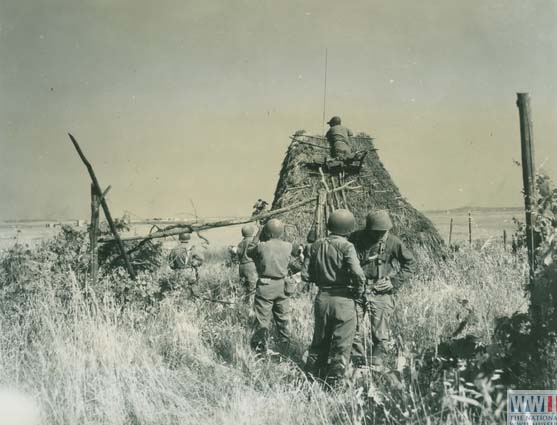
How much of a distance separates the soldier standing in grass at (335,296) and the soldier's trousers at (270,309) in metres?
1.41

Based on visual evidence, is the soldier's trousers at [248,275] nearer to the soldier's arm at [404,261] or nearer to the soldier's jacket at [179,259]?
the soldier's jacket at [179,259]

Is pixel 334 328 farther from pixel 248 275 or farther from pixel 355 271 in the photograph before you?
pixel 248 275

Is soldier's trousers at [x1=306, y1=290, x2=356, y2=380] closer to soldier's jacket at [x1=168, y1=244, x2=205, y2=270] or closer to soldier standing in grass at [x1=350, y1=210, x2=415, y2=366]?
soldier standing in grass at [x1=350, y1=210, x2=415, y2=366]

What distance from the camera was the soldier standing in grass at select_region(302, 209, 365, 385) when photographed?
4699mm

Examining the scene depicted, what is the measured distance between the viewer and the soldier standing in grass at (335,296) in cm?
470

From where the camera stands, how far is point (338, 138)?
11.9 m

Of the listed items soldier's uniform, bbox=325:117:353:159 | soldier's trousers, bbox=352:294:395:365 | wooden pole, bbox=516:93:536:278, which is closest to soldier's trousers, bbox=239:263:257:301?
soldier's trousers, bbox=352:294:395:365

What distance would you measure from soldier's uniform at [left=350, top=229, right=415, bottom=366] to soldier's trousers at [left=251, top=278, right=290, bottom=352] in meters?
1.12

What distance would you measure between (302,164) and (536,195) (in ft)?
27.8

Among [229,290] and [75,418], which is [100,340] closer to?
[75,418]

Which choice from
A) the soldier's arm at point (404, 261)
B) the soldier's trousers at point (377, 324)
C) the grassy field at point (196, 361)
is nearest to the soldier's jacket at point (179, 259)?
the grassy field at point (196, 361)

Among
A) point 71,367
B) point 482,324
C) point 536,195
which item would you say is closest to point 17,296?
point 71,367

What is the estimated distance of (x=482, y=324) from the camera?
5344 mm

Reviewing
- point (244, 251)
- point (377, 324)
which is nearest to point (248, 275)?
point (244, 251)
